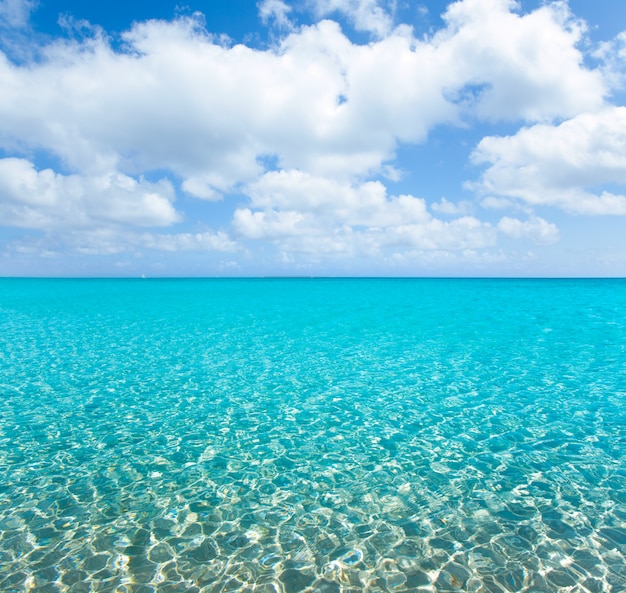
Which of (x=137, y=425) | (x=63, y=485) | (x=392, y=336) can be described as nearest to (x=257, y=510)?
(x=63, y=485)

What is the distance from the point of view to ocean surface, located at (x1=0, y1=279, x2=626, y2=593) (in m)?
6.42

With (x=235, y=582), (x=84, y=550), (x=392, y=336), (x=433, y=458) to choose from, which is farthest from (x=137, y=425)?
(x=392, y=336)

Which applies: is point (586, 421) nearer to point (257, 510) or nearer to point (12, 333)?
point (257, 510)

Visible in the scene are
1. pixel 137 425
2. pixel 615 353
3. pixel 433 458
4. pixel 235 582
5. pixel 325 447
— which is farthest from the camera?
pixel 615 353

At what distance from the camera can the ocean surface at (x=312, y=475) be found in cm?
642

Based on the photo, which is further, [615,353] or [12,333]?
[12,333]

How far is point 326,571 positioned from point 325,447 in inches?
180

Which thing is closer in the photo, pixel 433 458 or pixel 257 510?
pixel 257 510

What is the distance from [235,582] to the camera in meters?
6.15

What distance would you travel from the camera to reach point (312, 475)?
9414mm

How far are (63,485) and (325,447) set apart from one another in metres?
6.14

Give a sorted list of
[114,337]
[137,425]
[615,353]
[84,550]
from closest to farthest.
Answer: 1. [84,550]
2. [137,425]
3. [615,353]
4. [114,337]

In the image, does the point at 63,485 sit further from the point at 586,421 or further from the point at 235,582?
the point at 586,421

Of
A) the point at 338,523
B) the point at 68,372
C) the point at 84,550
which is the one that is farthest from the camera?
the point at 68,372
